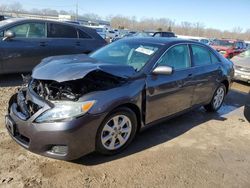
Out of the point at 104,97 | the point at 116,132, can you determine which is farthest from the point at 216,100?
the point at 104,97

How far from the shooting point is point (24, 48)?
7145 millimetres

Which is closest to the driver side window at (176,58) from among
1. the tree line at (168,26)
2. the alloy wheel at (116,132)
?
the alloy wheel at (116,132)

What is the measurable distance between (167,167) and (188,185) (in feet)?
1.41

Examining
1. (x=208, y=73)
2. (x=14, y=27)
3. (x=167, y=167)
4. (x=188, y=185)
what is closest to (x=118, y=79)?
(x=167, y=167)

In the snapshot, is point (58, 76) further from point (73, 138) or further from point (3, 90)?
point (3, 90)

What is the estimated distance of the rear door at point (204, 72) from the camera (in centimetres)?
521

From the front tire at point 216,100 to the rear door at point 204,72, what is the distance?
25 centimetres

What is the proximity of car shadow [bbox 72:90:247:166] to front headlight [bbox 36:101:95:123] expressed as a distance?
734 mm

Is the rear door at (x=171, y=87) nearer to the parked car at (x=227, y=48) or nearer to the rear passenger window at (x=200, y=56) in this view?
the rear passenger window at (x=200, y=56)

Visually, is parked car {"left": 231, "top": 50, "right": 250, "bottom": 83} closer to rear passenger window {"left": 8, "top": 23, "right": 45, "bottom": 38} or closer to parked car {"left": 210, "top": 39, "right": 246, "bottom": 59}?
parked car {"left": 210, "top": 39, "right": 246, "bottom": 59}

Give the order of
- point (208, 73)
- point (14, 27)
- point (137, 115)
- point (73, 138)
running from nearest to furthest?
point (73, 138) < point (137, 115) < point (208, 73) < point (14, 27)

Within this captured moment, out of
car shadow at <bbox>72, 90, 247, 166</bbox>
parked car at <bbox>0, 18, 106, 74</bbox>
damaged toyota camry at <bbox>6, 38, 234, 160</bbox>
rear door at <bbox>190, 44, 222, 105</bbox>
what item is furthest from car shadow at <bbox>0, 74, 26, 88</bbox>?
rear door at <bbox>190, 44, 222, 105</bbox>

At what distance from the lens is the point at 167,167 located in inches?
149

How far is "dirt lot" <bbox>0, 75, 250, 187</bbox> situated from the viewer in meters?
3.33
